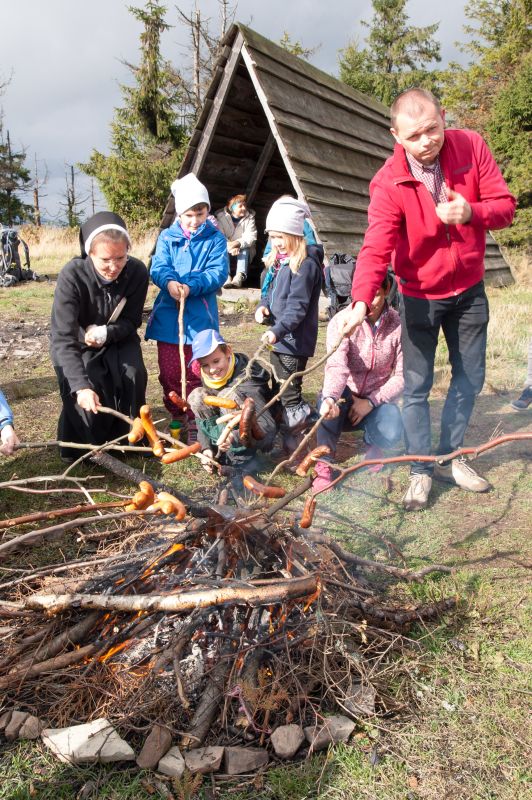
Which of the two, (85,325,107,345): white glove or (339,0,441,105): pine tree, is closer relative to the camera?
(85,325,107,345): white glove

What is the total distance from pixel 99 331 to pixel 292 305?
1277 millimetres

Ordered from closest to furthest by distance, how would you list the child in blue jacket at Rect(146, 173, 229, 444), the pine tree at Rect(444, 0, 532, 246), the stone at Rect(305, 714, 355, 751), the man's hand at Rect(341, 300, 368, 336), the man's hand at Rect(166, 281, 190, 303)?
1. the stone at Rect(305, 714, 355, 751)
2. the man's hand at Rect(341, 300, 368, 336)
3. the man's hand at Rect(166, 281, 190, 303)
4. the child in blue jacket at Rect(146, 173, 229, 444)
5. the pine tree at Rect(444, 0, 532, 246)

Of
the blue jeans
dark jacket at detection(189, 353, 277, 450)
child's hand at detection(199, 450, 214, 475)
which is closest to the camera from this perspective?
child's hand at detection(199, 450, 214, 475)

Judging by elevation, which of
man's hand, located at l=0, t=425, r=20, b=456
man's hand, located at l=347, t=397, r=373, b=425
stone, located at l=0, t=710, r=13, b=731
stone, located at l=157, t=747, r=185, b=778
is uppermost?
man's hand, located at l=0, t=425, r=20, b=456

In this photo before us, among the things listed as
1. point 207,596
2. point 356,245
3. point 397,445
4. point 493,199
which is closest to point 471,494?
point 397,445

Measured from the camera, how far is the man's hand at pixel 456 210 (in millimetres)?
2586

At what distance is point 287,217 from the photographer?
4.07 meters

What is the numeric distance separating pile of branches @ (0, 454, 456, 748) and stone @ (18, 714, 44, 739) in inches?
1.4

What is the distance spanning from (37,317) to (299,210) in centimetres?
584

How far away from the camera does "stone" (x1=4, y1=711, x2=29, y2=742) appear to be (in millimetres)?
1821

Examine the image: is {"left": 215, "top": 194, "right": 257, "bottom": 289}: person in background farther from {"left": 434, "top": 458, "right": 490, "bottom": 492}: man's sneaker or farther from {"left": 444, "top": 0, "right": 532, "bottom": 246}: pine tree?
{"left": 444, "top": 0, "right": 532, "bottom": 246}: pine tree

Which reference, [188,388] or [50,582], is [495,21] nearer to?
[188,388]

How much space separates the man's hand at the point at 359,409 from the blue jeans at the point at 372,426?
2 centimetres

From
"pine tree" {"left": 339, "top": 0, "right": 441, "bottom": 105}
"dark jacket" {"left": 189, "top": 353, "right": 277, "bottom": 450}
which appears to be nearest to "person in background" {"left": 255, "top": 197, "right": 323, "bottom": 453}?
"dark jacket" {"left": 189, "top": 353, "right": 277, "bottom": 450}
